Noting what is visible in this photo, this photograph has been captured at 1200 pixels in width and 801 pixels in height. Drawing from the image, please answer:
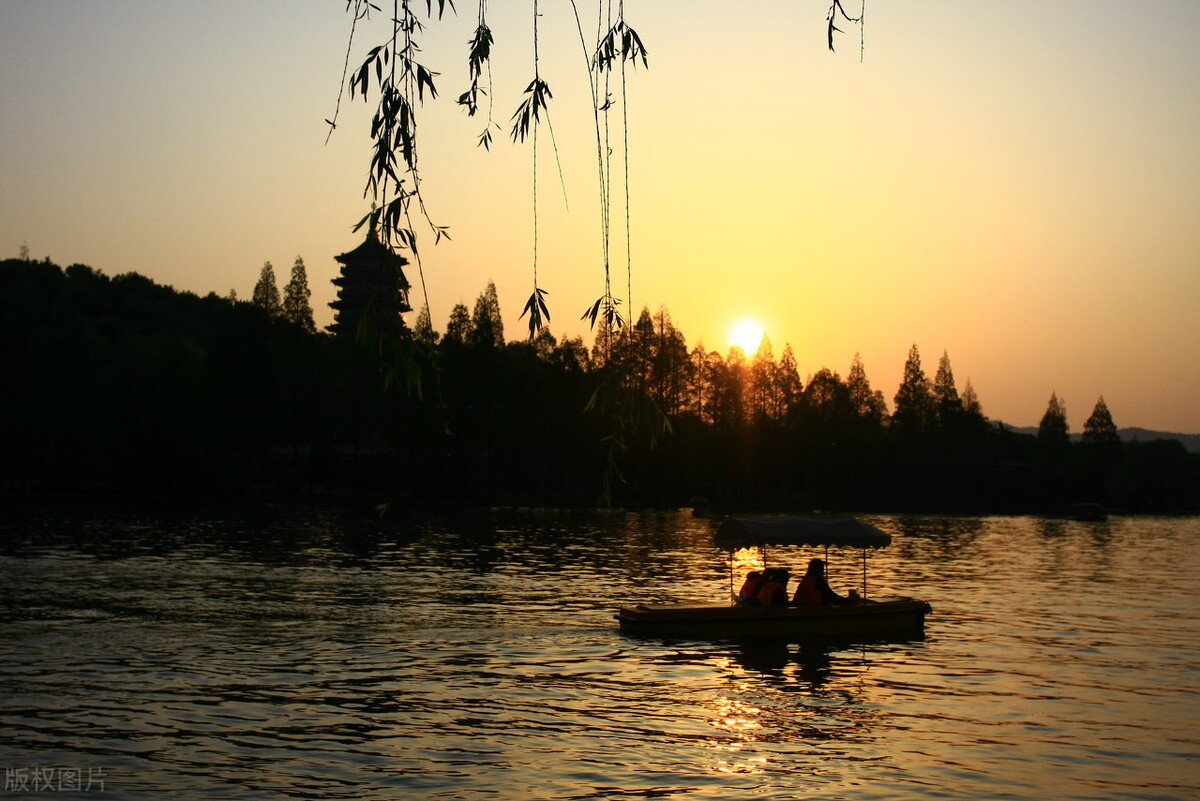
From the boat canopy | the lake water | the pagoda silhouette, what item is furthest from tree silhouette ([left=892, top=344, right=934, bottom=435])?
the pagoda silhouette

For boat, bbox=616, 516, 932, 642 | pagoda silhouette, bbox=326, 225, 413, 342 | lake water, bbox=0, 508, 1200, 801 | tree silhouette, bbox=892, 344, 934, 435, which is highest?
tree silhouette, bbox=892, 344, 934, 435

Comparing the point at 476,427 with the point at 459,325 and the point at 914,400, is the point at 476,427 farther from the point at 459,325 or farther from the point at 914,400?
the point at 914,400

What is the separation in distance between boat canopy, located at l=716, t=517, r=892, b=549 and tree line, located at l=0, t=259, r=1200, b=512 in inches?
2032

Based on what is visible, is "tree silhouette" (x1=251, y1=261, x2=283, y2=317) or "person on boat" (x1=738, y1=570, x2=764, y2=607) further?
"tree silhouette" (x1=251, y1=261, x2=283, y2=317)

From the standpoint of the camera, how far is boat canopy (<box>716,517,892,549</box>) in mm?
29094

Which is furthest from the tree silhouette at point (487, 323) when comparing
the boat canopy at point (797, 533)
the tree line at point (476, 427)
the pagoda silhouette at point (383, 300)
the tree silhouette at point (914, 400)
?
the pagoda silhouette at point (383, 300)

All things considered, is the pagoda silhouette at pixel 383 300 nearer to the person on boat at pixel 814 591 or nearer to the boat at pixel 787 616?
the boat at pixel 787 616

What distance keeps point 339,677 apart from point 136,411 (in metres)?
82.2

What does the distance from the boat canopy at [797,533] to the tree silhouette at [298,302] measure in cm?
7871

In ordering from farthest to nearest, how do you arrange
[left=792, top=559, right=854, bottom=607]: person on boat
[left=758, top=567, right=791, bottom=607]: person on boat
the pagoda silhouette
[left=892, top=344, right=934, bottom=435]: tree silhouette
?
[left=892, top=344, right=934, bottom=435]: tree silhouette → [left=792, top=559, right=854, bottom=607]: person on boat → [left=758, top=567, right=791, bottom=607]: person on boat → the pagoda silhouette

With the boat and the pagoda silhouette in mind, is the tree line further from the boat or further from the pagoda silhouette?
the pagoda silhouette

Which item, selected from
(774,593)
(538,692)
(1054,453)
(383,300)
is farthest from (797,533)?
(1054,453)

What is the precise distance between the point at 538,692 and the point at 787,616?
8.29 meters

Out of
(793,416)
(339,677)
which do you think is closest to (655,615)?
(339,677)
